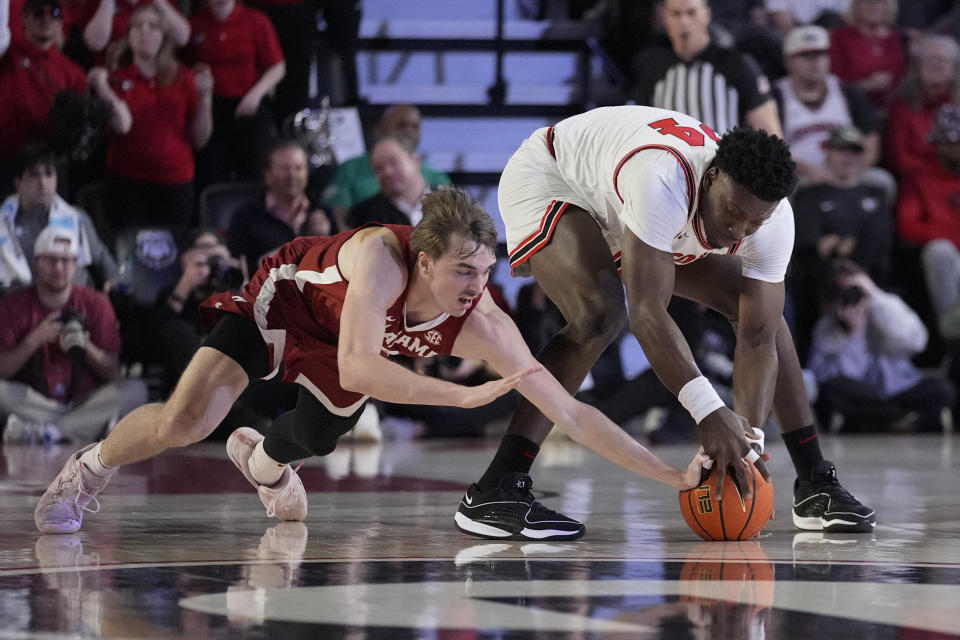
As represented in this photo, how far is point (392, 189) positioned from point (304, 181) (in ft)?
1.64

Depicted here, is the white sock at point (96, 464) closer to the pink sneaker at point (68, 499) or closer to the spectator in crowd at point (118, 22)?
the pink sneaker at point (68, 499)

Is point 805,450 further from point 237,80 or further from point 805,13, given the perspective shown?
point 805,13

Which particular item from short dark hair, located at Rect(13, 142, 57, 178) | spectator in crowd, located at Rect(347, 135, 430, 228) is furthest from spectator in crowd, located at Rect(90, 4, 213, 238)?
spectator in crowd, located at Rect(347, 135, 430, 228)

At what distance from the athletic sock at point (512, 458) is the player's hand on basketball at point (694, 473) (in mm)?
546

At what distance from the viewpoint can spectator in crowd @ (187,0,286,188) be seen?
8.80 m

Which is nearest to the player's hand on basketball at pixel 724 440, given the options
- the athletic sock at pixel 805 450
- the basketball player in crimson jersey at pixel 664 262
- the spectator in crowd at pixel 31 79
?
the basketball player in crimson jersey at pixel 664 262

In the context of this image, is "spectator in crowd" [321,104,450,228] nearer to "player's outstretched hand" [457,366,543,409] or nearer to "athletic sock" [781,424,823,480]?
"athletic sock" [781,424,823,480]

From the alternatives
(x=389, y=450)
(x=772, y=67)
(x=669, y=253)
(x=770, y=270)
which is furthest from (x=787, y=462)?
(x=772, y=67)

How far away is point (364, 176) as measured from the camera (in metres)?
8.60

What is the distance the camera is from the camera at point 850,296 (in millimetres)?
9070

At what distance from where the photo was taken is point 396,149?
8250 mm

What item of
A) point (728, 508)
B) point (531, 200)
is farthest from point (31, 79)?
point (728, 508)

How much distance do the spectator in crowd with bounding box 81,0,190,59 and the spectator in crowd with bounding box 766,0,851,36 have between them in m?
4.18

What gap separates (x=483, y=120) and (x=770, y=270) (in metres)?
6.05
